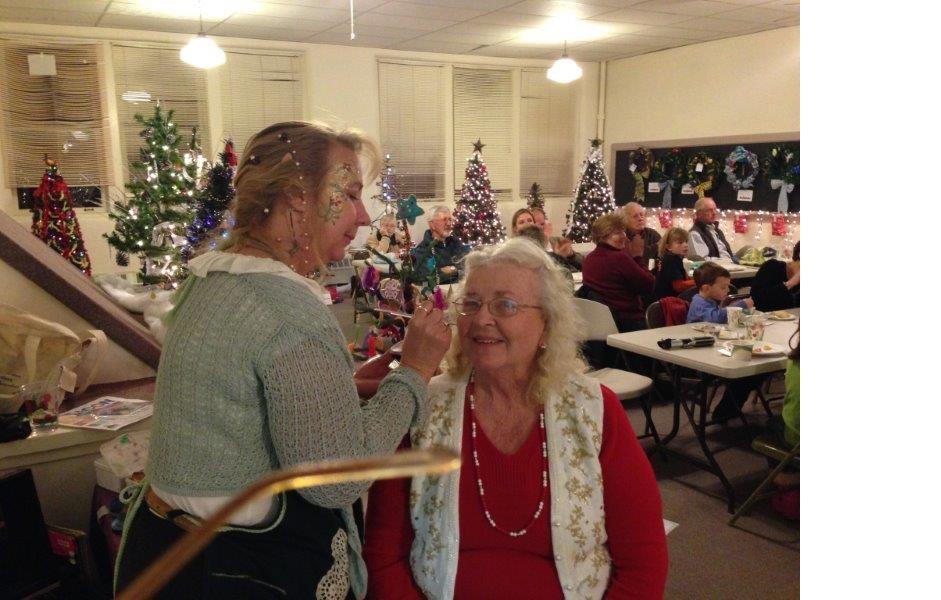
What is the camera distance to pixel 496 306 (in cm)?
178

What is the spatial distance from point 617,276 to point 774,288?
1.05m

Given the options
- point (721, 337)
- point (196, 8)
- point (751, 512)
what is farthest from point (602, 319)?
point (196, 8)

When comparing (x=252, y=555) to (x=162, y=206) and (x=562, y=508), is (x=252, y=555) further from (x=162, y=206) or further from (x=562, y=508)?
(x=162, y=206)

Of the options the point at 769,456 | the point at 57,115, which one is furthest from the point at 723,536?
the point at 57,115

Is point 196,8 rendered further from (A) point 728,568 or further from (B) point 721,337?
(A) point 728,568

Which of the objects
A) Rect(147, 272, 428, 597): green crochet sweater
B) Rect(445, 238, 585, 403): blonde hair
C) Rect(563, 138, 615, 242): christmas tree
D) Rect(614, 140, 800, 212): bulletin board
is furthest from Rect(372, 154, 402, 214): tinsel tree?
Rect(563, 138, 615, 242): christmas tree

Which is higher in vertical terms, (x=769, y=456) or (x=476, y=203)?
(x=476, y=203)

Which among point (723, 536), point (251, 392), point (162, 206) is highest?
point (162, 206)

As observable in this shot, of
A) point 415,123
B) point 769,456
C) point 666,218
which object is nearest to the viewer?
point 769,456

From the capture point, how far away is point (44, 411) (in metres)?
2.24

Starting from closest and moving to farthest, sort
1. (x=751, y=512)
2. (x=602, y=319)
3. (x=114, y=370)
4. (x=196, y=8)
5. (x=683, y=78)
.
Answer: (x=114, y=370) < (x=751, y=512) < (x=602, y=319) < (x=196, y=8) < (x=683, y=78)

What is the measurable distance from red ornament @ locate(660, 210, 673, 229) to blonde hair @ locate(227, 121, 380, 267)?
28.9 ft
